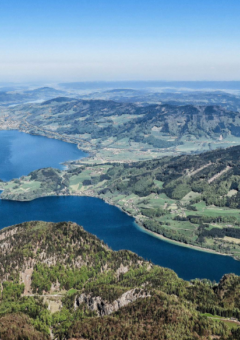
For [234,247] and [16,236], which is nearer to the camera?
[16,236]

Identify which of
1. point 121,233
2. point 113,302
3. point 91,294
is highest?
point 113,302

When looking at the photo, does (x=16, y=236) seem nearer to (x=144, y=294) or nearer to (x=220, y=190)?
(x=144, y=294)

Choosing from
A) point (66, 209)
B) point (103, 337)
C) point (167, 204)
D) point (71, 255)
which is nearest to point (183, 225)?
point (167, 204)

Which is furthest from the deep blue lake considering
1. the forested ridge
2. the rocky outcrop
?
the rocky outcrop

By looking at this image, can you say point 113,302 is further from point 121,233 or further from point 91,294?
point 121,233

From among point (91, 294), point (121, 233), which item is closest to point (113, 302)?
point (91, 294)

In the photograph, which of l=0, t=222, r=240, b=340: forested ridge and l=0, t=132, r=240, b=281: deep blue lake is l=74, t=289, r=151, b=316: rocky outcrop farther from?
l=0, t=132, r=240, b=281: deep blue lake

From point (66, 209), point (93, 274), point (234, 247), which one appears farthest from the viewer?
point (66, 209)
